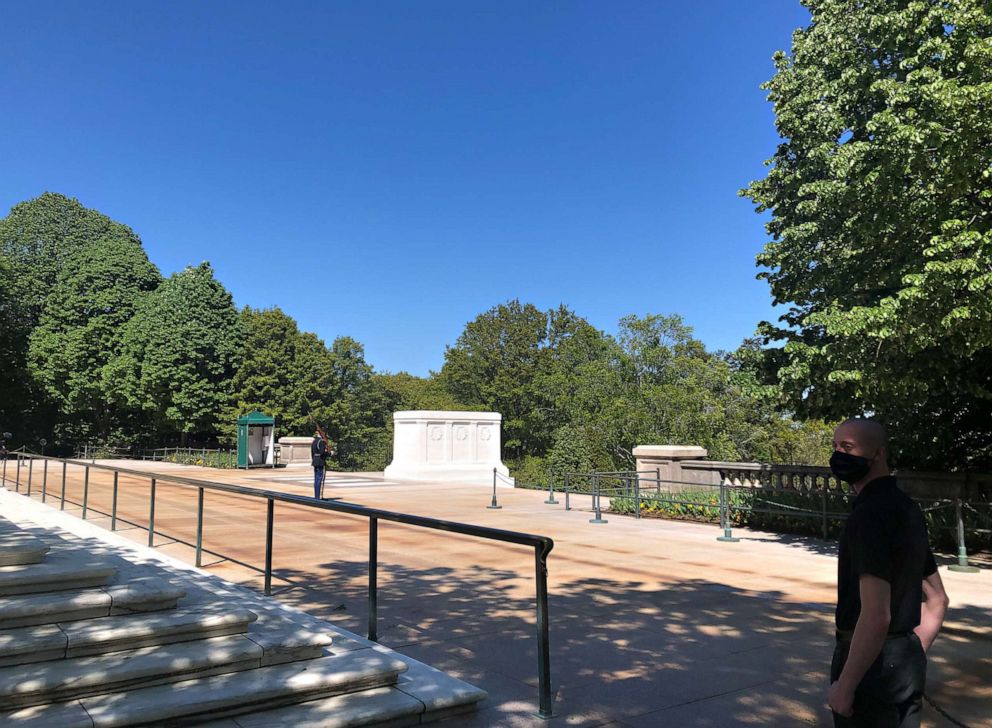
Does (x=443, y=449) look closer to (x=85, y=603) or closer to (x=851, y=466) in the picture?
(x=85, y=603)

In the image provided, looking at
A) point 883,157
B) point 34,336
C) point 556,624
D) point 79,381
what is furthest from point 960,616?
point 34,336

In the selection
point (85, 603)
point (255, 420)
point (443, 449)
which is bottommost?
point (85, 603)

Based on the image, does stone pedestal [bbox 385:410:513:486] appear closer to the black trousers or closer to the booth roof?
the booth roof

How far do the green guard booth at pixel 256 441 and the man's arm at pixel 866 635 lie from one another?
3101cm

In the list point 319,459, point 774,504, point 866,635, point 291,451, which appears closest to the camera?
point 866,635

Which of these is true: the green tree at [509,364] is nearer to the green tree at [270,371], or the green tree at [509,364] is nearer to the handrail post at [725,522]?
the green tree at [270,371]

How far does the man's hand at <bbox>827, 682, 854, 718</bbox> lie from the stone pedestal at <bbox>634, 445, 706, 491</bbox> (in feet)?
48.0

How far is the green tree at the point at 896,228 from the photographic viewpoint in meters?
7.71

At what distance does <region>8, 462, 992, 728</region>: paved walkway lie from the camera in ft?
14.9

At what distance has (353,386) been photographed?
68750mm

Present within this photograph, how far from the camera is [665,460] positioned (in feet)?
57.8

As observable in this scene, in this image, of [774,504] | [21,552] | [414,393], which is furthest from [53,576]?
[414,393]

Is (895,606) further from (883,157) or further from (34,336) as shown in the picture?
(34,336)

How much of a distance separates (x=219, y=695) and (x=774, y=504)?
403 inches
